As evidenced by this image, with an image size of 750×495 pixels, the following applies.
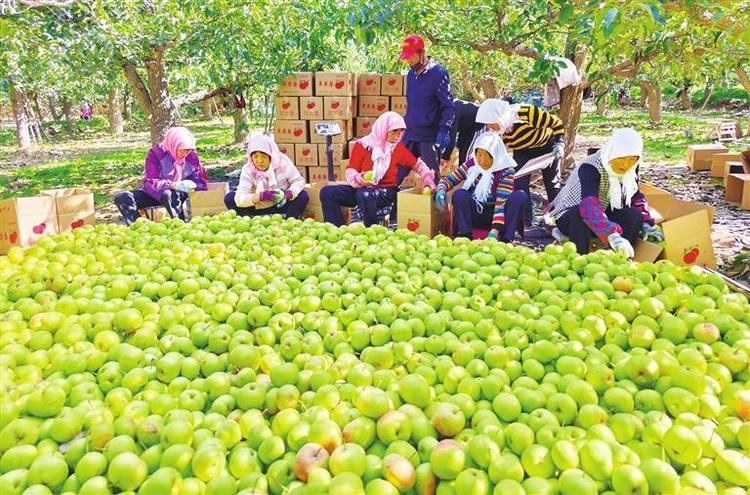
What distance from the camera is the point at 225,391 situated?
200 cm

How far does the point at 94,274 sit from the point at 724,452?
291 centimetres

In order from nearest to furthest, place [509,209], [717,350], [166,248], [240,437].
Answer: [240,437], [717,350], [166,248], [509,209]

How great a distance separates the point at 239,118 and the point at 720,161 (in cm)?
1128

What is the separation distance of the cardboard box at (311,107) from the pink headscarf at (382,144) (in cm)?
315

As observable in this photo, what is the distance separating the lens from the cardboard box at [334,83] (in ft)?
27.9

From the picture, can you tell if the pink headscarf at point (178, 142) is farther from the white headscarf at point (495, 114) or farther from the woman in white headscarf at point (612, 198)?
the woman in white headscarf at point (612, 198)

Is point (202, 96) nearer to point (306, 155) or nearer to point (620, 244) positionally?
point (306, 155)

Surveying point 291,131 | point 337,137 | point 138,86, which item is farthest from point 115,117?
point 337,137

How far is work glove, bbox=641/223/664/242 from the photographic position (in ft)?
14.6

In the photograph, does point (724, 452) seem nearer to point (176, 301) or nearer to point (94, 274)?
point (176, 301)

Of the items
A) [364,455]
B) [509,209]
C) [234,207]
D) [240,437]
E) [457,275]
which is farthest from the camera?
[234,207]

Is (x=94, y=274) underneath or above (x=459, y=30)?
underneath

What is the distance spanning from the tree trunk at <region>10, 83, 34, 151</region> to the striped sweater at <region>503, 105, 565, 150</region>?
603 inches

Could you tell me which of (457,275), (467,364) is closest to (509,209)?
(457,275)
